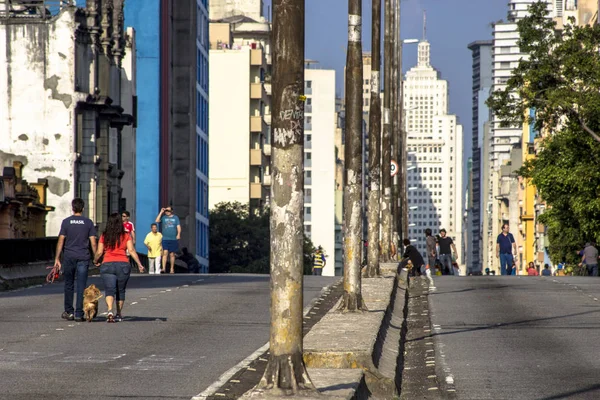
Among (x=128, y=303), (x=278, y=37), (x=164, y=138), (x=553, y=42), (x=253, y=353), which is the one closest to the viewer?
(x=278, y=37)

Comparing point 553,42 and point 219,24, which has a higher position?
point 219,24

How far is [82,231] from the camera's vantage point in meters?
21.0

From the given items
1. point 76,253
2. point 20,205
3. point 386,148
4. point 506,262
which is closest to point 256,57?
point 20,205

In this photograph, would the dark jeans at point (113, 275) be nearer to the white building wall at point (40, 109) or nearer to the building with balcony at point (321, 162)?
the white building wall at point (40, 109)

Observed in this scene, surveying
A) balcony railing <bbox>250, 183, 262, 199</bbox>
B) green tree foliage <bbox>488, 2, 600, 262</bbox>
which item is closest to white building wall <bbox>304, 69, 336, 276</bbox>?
balcony railing <bbox>250, 183, 262, 199</bbox>

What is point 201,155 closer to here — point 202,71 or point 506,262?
point 202,71

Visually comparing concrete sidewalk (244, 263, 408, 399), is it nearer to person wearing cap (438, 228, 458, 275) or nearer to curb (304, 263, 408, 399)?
curb (304, 263, 408, 399)

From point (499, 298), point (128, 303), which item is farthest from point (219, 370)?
point (499, 298)

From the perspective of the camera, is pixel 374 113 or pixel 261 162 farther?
pixel 261 162

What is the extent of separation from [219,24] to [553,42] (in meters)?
88.5

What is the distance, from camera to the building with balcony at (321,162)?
7259 inches

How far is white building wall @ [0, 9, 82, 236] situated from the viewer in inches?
2309

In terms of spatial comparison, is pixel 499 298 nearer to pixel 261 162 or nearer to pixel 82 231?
pixel 82 231

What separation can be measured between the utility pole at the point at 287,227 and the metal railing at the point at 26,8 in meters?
48.5
